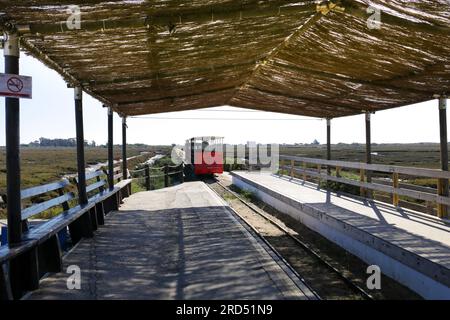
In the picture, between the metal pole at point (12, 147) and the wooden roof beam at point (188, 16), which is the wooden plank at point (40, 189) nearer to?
the metal pole at point (12, 147)

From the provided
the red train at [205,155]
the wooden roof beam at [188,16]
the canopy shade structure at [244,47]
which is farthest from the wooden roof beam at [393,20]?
the red train at [205,155]

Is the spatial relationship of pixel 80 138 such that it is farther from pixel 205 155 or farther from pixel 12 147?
pixel 205 155

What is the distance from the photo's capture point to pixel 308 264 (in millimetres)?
7434

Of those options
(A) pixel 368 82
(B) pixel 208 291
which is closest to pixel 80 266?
(B) pixel 208 291

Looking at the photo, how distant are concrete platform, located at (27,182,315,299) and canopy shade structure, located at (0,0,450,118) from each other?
2.83 metres

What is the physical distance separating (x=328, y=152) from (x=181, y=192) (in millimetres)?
5405

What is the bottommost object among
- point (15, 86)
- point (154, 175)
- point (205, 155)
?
point (154, 175)

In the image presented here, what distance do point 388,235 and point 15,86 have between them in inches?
206

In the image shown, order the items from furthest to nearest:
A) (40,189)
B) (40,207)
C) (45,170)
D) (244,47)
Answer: (45,170), (244,47), (40,189), (40,207)

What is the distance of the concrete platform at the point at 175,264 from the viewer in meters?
4.79

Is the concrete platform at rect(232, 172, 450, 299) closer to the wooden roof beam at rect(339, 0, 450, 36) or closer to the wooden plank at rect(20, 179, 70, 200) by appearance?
the wooden roof beam at rect(339, 0, 450, 36)

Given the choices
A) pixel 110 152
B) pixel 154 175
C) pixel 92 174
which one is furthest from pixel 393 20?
pixel 154 175

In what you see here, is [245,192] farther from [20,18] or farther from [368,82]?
[20,18]

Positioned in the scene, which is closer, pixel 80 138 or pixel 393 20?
pixel 393 20
